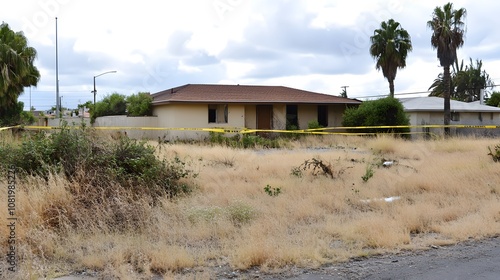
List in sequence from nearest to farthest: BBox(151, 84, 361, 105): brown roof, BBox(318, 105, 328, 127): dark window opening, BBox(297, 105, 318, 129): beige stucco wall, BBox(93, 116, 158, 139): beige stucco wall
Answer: BBox(151, 84, 361, 105): brown roof, BBox(93, 116, 158, 139): beige stucco wall, BBox(297, 105, 318, 129): beige stucco wall, BBox(318, 105, 328, 127): dark window opening

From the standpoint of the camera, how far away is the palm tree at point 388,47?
35.8m

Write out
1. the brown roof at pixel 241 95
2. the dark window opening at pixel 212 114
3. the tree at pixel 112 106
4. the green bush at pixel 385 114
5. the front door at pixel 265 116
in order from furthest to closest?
the tree at pixel 112 106
the front door at pixel 265 116
the dark window opening at pixel 212 114
the brown roof at pixel 241 95
the green bush at pixel 385 114

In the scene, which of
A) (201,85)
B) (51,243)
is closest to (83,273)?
(51,243)

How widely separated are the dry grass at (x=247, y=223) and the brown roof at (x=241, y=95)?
1866 cm

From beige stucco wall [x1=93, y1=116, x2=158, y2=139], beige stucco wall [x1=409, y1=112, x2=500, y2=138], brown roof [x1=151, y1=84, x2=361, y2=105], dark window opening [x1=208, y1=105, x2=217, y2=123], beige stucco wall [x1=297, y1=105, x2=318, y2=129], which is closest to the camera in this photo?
brown roof [x1=151, y1=84, x2=361, y2=105]

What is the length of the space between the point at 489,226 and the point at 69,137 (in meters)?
7.58

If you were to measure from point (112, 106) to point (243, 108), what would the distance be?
43.1 ft

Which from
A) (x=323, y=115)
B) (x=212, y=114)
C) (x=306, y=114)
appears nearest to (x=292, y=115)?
(x=306, y=114)

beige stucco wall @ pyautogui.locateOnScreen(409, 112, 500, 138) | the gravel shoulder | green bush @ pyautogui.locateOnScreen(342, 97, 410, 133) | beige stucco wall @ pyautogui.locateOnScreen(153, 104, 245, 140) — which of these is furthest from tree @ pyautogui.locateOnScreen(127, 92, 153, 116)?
the gravel shoulder

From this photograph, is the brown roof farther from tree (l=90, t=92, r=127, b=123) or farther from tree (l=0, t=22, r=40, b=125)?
tree (l=0, t=22, r=40, b=125)

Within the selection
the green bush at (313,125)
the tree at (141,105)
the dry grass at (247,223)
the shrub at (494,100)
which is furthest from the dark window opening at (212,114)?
the shrub at (494,100)

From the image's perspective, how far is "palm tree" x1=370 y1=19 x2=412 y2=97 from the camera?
35.8 meters

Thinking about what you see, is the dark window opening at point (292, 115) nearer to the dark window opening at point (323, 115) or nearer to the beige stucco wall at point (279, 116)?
the beige stucco wall at point (279, 116)

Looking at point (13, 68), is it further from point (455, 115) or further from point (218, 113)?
point (455, 115)
